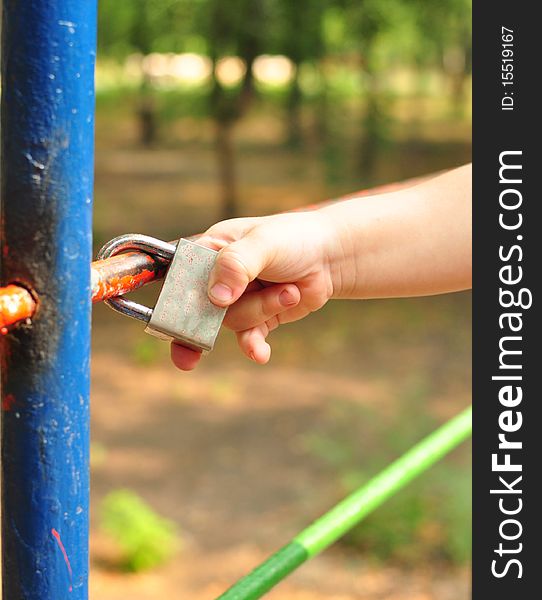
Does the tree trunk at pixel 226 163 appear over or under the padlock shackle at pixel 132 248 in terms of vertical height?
over

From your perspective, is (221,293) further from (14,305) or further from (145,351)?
(145,351)

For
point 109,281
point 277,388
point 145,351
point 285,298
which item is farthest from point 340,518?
point 145,351

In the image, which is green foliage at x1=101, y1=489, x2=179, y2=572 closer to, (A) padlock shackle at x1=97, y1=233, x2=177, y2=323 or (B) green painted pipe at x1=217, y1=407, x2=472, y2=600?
(B) green painted pipe at x1=217, y1=407, x2=472, y2=600

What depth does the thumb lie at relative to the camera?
2.88ft

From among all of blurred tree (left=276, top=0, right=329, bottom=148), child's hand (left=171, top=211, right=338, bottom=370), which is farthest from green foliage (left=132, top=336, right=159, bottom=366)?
child's hand (left=171, top=211, right=338, bottom=370)

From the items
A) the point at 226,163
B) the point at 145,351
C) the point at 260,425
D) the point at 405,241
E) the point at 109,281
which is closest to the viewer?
the point at 109,281

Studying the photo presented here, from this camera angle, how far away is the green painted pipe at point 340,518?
98 cm

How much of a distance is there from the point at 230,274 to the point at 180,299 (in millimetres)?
54

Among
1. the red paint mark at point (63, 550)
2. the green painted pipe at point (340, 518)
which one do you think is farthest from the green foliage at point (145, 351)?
the red paint mark at point (63, 550)

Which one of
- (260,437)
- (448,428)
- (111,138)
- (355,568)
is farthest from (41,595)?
(111,138)

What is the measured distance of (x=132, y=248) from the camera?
883 mm

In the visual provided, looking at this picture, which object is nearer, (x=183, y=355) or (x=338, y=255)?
(x=183, y=355)

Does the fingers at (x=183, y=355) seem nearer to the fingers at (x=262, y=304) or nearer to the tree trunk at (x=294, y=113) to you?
the fingers at (x=262, y=304)

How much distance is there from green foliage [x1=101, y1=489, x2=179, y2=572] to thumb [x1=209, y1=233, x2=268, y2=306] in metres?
3.35
